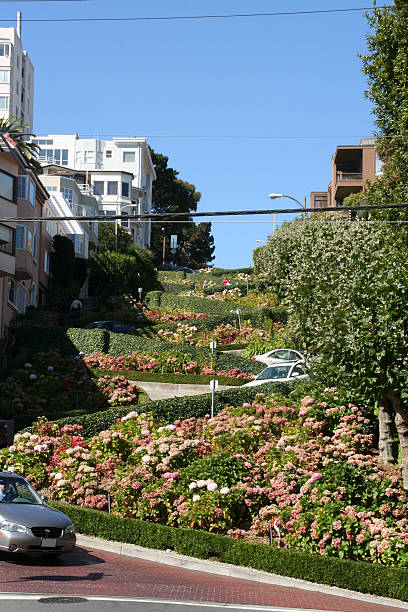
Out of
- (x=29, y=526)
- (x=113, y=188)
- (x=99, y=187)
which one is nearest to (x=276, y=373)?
(x=29, y=526)

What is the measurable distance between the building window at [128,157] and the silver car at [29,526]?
9248cm

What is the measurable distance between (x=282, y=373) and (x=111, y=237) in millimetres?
54852

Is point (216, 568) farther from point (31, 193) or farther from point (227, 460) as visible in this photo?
point (31, 193)

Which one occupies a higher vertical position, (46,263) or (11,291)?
(46,263)

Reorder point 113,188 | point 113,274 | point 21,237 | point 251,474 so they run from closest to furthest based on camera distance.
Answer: point 251,474 < point 21,237 < point 113,274 < point 113,188

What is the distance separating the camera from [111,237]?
83312 millimetres

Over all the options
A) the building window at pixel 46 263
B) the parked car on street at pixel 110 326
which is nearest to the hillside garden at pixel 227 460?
the parked car on street at pixel 110 326

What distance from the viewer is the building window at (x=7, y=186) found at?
3572 centimetres

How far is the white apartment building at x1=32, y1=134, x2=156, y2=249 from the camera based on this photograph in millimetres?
96750

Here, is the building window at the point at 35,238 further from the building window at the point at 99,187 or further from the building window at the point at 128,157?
the building window at the point at 128,157

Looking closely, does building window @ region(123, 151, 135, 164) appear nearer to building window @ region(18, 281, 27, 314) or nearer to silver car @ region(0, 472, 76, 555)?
building window @ region(18, 281, 27, 314)

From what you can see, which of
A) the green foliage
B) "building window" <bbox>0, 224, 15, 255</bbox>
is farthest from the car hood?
the green foliage

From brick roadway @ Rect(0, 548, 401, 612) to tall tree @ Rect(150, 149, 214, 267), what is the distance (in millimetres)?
109718

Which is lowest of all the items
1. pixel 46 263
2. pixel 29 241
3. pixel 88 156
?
pixel 46 263
